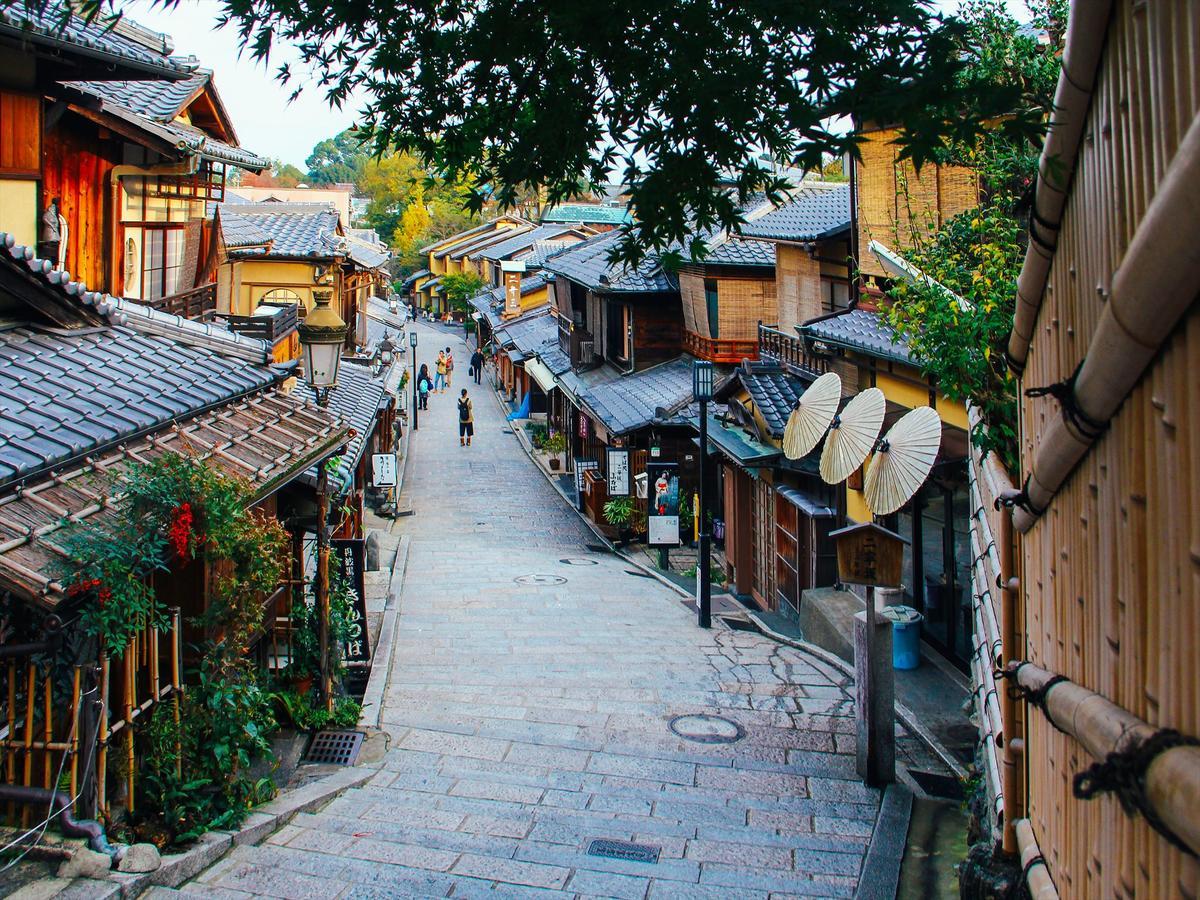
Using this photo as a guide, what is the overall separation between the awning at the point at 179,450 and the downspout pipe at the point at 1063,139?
558 centimetres

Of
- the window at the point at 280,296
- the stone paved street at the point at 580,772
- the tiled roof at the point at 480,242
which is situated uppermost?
the tiled roof at the point at 480,242

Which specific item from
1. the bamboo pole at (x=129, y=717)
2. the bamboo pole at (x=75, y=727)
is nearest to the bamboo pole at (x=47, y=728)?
the bamboo pole at (x=75, y=727)

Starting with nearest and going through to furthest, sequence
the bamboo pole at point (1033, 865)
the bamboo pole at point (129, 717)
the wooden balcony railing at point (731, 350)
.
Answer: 1. the bamboo pole at point (1033, 865)
2. the bamboo pole at point (129, 717)
3. the wooden balcony railing at point (731, 350)

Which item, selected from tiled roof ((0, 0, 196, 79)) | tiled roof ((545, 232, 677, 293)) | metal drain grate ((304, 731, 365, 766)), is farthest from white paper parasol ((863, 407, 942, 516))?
tiled roof ((545, 232, 677, 293))

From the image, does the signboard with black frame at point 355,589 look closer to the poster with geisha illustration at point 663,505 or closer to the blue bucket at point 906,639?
the blue bucket at point 906,639

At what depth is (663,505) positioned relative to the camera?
23.2 meters

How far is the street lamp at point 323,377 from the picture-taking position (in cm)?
1216

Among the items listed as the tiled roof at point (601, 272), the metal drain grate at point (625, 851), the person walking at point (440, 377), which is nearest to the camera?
the metal drain grate at point (625, 851)

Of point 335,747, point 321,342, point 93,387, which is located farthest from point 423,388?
point 93,387

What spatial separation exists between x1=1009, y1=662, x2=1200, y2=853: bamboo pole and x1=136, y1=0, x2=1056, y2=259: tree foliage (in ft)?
9.26

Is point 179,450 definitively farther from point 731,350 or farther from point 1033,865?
point 731,350

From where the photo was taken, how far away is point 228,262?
25562 mm

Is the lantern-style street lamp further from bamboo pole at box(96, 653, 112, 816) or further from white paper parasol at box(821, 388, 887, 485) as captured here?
white paper parasol at box(821, 388, 887, 485)

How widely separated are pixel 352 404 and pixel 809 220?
11.2 meters
